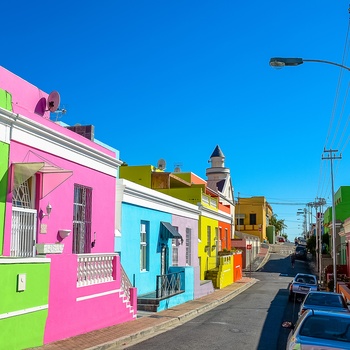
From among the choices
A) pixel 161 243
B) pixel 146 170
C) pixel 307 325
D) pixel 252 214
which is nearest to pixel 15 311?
pixel 307 325

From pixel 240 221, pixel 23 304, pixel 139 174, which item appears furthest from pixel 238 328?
pixel 240 221

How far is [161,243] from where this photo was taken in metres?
21.2

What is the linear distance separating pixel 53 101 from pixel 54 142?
1878mm

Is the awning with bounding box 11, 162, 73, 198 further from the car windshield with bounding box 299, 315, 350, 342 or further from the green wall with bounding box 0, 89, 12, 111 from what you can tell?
the car windshield with bounding box 299, 315, 350, 342

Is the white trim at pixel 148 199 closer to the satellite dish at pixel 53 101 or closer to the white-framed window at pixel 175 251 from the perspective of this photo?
the white-framed window at pixel 175 251

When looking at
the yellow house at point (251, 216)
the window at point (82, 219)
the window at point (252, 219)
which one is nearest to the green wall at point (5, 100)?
the window at point (82, 219)

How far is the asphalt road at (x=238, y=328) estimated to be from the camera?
11.9m

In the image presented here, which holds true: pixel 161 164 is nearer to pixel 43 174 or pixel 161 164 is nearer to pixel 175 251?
pixel 175 251

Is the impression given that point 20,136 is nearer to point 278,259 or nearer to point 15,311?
point 15,311

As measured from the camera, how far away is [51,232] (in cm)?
1190

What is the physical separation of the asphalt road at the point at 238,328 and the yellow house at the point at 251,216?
167 feet

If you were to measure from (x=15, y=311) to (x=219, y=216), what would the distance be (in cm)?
2696

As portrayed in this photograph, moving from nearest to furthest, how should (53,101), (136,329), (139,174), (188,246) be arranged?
1. (136,329)
2. (53,101)
3. (188,246)
4. (139,174)

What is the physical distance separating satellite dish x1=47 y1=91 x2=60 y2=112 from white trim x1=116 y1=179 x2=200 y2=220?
4.40 m
